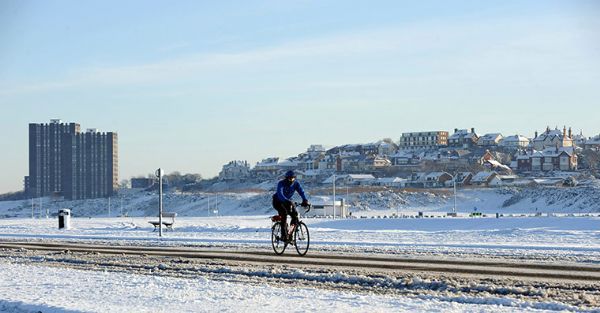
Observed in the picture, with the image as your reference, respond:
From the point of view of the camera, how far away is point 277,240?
63.0ft

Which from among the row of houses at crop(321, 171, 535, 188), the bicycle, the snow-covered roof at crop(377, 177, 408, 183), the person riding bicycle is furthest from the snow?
the snow-covered roof at crop(377, 177, 408, 183)

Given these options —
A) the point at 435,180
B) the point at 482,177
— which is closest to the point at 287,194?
the point at 482,177

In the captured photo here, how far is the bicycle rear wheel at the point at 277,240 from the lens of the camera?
62.7 ft

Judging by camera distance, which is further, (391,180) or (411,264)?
(391,180)

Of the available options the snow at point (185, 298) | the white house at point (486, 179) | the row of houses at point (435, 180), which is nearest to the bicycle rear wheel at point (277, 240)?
the snow at point (185, 298)

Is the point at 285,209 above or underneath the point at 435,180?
underneath

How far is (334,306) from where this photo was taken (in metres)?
10.3

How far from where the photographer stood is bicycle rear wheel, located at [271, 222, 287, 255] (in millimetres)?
19117

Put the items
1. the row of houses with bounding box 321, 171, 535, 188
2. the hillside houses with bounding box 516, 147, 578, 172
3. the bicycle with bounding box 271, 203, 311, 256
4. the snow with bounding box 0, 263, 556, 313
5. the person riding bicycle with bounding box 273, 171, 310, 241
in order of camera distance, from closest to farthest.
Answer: the snow with bounding box 0, 263, 556, 313 < the person riding bicycle with bounding box 273, 171, 310, 241 < the bicycle with bounding box 271, 203, 311, 256 < the row of houses with bounding box 321, 171, 535, 188 < the hillside houses with bounding box 516, 147, 578, 172

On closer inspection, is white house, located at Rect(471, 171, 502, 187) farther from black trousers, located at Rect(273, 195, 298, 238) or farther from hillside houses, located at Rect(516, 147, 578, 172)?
black trousers, located at Rect(273, 195, 298, 238)

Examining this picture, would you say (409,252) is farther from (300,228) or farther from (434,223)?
(434,223)

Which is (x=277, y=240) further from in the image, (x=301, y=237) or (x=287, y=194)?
(x=287, y=194)

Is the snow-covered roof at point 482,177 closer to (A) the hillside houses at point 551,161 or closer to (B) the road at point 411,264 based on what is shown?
(A) the hillside houses at point 551,161

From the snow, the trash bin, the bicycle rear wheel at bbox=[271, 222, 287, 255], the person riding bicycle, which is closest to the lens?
the snow
